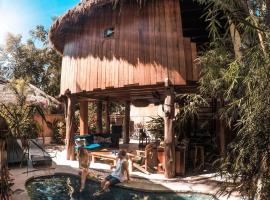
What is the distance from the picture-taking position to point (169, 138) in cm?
927

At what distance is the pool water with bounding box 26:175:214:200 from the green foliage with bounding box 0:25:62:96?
1750 centimetres

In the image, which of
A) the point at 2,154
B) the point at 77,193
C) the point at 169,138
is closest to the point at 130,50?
the point at 169,138

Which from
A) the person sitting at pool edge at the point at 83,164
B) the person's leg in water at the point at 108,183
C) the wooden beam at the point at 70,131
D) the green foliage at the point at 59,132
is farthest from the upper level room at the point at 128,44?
the green foliage at the point at 59,132

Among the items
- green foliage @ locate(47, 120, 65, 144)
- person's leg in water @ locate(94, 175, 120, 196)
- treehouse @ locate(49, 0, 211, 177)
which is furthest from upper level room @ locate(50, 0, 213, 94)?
green foliage @ locate(47, 120, 65, 144)

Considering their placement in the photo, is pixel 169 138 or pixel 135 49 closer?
pixel 169 138

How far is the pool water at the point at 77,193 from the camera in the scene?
738cm

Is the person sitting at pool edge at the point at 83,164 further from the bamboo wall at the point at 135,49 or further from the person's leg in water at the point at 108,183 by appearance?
the bamboo wall at the point at 135,49

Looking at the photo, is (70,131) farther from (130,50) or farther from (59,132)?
(59,132)

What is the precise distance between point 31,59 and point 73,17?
16.6 meters

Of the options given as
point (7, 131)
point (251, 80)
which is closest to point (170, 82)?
point (251, 80)

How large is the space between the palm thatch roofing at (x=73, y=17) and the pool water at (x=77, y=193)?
18.9 ft

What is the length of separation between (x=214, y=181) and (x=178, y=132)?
461cm

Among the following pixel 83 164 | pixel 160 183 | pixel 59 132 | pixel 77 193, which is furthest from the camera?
pixel 59 132

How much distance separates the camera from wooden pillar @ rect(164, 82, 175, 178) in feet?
30.0
